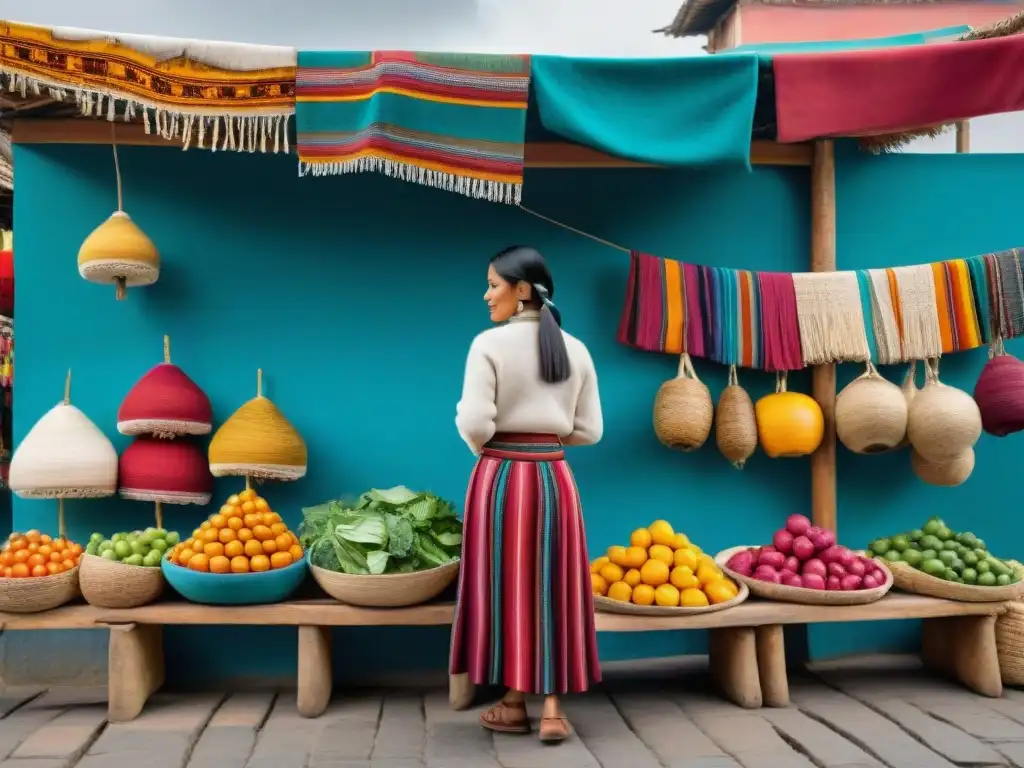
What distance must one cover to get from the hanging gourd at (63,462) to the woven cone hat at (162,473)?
8cm

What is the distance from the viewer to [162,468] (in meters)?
4.04

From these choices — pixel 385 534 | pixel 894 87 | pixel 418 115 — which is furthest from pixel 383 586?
pixel 894 87

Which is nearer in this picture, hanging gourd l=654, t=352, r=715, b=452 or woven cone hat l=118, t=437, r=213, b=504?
woven cone hat l=118, t=437, r=213, b=504

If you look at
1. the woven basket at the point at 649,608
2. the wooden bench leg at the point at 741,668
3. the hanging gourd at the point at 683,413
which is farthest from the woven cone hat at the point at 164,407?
the wooden bench leg at the point at 741,668

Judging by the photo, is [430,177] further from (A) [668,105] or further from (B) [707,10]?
(B) [707,10]

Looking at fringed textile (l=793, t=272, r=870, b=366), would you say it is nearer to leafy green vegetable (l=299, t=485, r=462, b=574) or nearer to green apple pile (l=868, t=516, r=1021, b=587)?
green apple pile (l=868, t=516, r=1021, b=587)

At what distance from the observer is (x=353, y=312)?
440cm

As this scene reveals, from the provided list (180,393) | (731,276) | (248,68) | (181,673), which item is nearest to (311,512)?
(180,393)

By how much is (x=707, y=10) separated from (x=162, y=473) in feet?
37.5

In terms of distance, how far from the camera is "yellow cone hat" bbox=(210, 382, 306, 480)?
13.0ft

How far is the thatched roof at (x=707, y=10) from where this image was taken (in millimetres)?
12047

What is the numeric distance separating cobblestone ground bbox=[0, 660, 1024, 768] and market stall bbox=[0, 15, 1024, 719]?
21 cm

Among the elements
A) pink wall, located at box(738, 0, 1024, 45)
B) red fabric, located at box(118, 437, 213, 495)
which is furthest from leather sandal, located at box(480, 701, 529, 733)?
pink wall, located at box(738, 0, 1024, 45)

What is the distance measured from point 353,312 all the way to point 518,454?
5.09 feet
